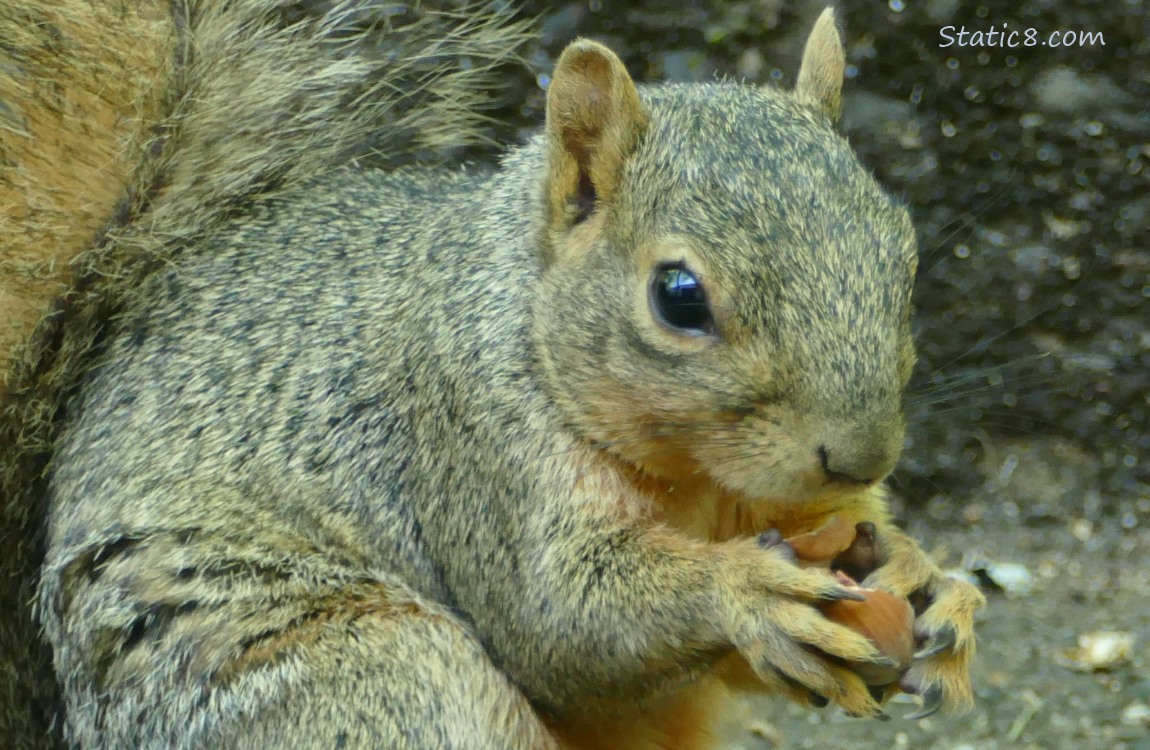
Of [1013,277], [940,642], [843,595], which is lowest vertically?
[1013,277]

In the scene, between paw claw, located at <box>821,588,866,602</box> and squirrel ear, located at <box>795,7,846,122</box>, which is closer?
paw claw, located at <box>821,588,866,602</box>

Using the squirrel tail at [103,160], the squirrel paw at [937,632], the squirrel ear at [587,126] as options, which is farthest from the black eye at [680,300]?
the squirrel tail at [103,160]

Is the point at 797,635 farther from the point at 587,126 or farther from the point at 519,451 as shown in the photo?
the point at 587,126

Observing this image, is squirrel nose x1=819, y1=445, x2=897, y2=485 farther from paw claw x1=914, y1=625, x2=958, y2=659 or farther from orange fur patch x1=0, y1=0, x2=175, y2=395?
orange fur patch x1=0, y1=0, x2=175, y2=395

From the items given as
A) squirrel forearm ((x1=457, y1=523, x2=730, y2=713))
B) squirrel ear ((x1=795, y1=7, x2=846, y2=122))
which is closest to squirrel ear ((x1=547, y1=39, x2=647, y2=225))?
squirrel ear ((x1=795, y1=7, x2=846, y2=122))

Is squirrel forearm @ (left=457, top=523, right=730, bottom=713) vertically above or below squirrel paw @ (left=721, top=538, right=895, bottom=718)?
below

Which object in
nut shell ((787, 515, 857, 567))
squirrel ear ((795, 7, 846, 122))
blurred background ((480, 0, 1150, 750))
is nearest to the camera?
nut shell ((787, 515, 857, 567))

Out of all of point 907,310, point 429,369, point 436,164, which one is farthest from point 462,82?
point 907,310

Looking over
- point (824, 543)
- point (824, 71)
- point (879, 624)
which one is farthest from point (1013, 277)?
point (879, 624)
